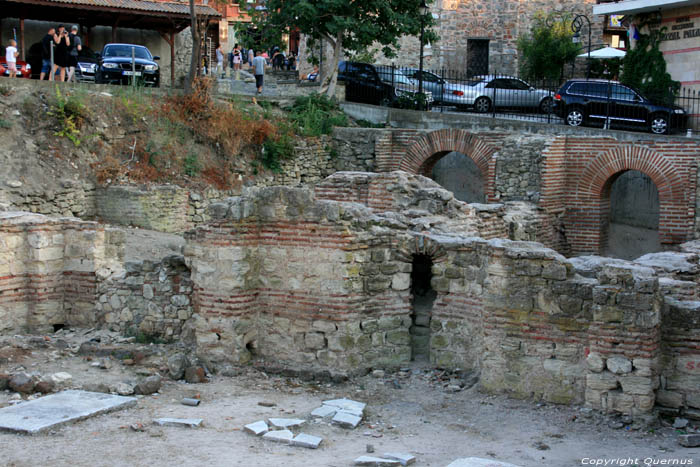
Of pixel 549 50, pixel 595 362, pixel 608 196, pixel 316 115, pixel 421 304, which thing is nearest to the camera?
pixel 595 362

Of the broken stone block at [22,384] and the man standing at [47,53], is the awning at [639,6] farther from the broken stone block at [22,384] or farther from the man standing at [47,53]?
the broken stone block at [22,384]

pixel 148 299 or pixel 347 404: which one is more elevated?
pixel 148 299

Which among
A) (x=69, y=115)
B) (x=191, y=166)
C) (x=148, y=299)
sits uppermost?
(x=69, y=115)

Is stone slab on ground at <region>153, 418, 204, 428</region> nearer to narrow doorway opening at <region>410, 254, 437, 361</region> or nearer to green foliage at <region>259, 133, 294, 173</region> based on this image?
narrow doorway opening at <region>410, 254, 437, 361</region>

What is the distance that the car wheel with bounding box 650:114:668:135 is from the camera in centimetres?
2056

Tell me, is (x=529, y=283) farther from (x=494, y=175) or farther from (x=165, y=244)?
(x=494, y=175)

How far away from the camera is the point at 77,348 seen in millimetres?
10070

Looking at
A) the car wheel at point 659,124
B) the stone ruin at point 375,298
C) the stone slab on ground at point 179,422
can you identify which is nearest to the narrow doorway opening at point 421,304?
the stone ruin at point 375,298

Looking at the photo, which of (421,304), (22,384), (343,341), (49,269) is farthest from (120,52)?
(22,384)

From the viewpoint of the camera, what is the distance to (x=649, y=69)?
23359 mm

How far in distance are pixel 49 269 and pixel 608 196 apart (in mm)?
11510

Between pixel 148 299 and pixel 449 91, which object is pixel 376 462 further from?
pixel 449 91

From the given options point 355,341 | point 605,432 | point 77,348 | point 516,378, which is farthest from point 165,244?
point 605,432

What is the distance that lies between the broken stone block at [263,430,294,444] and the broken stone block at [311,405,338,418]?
0.60 meters
